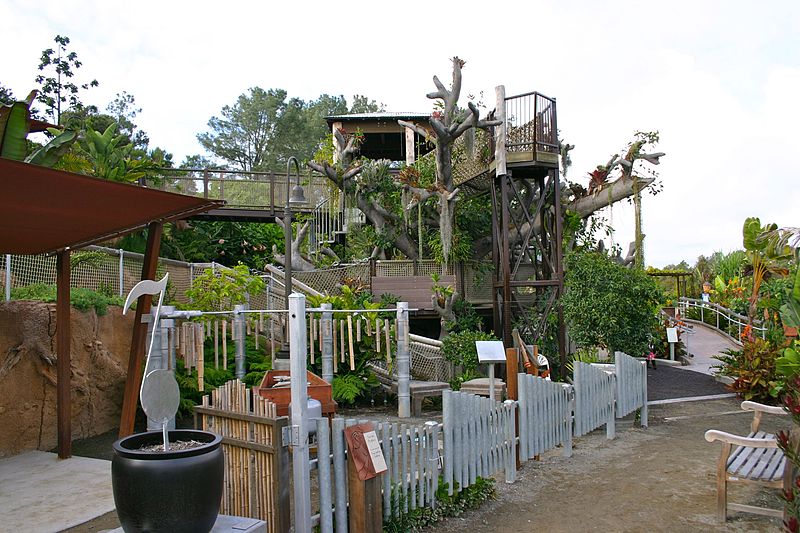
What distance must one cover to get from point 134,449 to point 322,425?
1.36m

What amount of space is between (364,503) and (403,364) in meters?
6.43

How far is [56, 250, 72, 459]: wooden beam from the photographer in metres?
7.84

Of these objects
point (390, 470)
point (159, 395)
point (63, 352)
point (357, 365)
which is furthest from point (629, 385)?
point (63, 352)

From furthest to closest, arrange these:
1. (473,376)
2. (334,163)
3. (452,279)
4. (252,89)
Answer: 1. (252,89)
2. (334,163)
3. (452,279)
4. (473,376)

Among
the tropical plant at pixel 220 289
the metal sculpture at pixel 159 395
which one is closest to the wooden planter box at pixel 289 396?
the metal sculpture at pixel 159 395

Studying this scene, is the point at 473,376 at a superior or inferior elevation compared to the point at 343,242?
inferior

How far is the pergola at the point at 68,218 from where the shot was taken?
505 centimetres

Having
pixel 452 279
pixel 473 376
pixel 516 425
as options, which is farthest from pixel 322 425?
pixel 452 279

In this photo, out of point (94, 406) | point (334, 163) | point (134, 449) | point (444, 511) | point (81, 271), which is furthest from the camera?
point (334, 163)

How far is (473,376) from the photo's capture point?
13.1m

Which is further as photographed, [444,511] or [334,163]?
[334,163]

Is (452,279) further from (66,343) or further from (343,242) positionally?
(66,343)

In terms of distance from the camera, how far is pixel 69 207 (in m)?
5.76

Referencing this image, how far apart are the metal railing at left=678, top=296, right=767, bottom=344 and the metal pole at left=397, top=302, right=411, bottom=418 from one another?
1264 centimetres
